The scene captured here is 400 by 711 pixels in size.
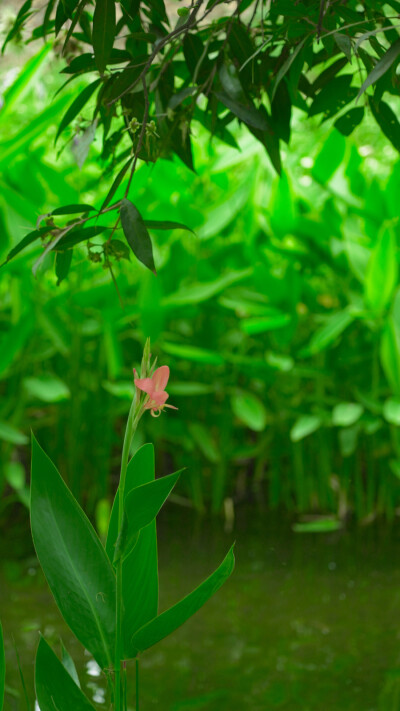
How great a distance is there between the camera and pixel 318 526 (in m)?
1.18

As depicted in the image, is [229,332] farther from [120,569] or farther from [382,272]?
[120,569]

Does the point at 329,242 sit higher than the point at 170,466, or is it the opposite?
the point at 329,242

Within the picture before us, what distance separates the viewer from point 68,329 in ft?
3.95

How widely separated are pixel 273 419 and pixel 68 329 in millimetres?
385

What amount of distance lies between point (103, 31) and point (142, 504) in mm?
217

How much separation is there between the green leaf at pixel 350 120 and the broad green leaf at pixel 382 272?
658 mm

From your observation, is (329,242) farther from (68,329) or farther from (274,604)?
(274,604)

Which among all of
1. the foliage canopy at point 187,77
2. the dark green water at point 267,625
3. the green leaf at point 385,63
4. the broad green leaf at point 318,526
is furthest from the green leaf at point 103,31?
the broad green leaf at point 318,526

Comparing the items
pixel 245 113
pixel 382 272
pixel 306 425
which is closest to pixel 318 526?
Answer: pixel 306 425

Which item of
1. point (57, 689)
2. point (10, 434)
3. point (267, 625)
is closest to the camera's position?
point (57, 689)

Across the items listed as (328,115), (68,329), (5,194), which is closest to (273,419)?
(68,329)

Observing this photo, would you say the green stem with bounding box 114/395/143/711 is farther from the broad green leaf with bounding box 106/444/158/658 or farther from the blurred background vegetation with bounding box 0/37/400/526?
the blurred background vegetation with bounding box 0/37/400/526

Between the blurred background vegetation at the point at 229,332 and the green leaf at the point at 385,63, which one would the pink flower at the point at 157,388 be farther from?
the blurred background vegetation at the point at 229,332

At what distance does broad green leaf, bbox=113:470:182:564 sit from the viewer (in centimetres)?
35
